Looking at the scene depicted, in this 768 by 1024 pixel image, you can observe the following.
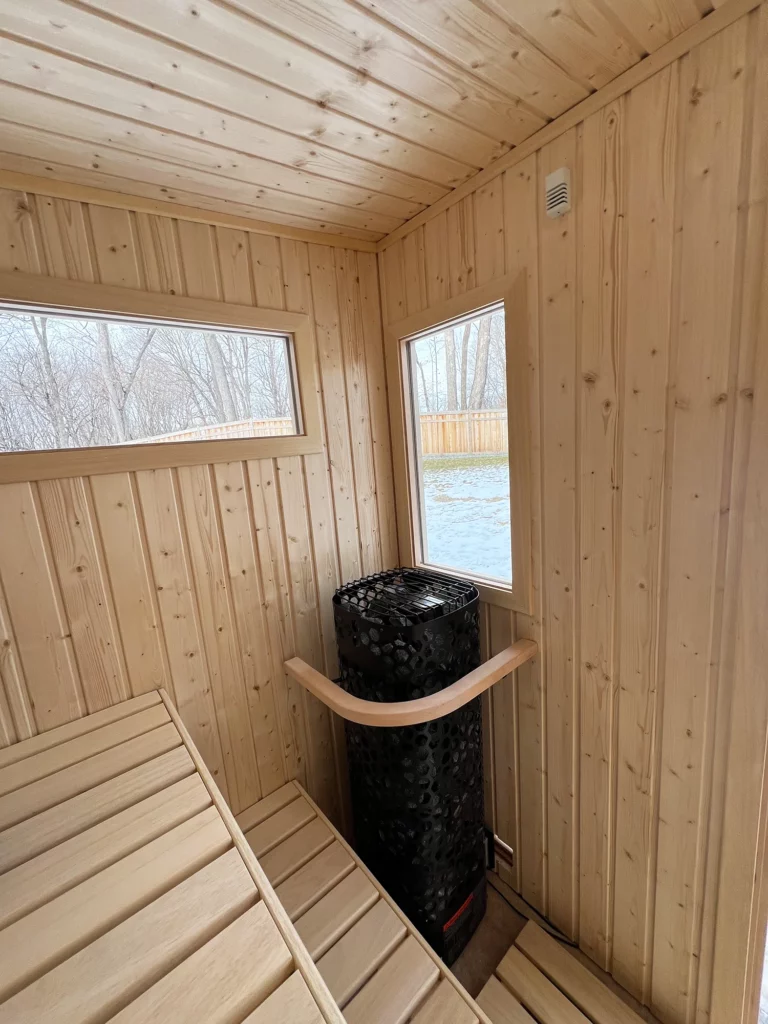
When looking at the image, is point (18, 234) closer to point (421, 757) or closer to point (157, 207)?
point (157, 207)

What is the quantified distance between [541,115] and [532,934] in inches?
109

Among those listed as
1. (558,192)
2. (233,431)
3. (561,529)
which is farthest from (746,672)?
(233,431)

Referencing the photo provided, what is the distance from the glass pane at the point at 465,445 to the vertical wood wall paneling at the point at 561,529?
0.21 m

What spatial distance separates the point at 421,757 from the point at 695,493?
1.17 metres

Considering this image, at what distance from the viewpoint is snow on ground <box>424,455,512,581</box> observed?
164 centimetres

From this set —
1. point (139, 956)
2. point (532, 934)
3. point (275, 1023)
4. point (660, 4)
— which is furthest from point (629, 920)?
point (660, 4)

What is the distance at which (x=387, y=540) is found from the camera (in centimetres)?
208

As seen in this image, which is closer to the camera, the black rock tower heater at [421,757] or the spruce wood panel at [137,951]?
the spruce wood panel at [137,951]

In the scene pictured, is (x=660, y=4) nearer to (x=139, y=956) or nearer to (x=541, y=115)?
(x=541, y=115)

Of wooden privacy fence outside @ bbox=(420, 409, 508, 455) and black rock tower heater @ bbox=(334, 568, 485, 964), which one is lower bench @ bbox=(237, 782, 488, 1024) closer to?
black rock tower heater @ bbox=(334, 568, 485, 964)

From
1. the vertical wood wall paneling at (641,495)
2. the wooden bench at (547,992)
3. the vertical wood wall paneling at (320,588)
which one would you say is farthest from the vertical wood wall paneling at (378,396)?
the wooden bench at (547,992)

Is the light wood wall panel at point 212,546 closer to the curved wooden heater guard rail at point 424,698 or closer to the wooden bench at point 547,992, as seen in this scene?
the curved wooden heater guard rail at point 424,698

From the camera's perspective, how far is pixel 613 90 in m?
1.06

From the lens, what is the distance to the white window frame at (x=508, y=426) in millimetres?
1407
